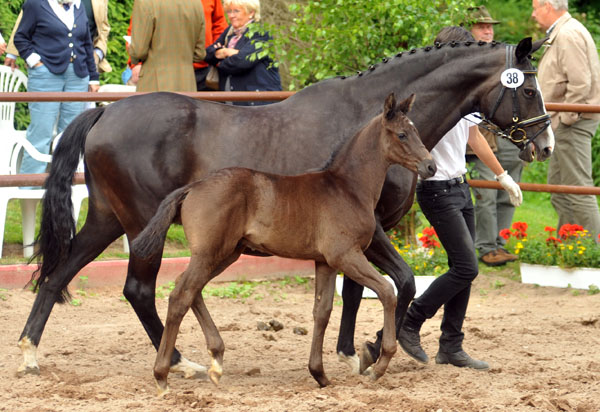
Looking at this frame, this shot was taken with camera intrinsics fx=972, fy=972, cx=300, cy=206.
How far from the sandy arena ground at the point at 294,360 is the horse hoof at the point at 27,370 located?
0.04 meters

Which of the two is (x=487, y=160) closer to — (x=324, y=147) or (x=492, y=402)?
(x=324, y=147)

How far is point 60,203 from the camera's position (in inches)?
227

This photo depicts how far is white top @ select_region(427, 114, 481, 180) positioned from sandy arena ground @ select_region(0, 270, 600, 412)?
1168 millimetres

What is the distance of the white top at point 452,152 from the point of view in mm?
5672

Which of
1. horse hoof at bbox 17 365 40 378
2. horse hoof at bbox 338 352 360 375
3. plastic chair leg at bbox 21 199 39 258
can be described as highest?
horse hoof at bbox 338 352 360 375

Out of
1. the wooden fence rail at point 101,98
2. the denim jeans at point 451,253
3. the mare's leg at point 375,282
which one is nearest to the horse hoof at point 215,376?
the mare's leg at point 375,282

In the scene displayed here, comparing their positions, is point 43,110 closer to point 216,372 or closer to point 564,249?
point 216,372

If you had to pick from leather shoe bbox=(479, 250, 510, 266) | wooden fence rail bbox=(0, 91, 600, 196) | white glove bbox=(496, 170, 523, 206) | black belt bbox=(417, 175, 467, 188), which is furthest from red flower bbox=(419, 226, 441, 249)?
black belt bbox=(417, 175, 467, 188)

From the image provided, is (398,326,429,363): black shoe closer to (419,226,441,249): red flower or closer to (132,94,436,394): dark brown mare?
(132,94,436,394): dark brown mare

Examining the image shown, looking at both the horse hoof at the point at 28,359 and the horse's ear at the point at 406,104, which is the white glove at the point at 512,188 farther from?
the horse hoof at the point at 28,359

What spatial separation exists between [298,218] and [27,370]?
1.84 metres

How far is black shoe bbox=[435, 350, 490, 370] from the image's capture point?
5887mm

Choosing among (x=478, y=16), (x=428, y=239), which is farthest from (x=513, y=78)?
(x=478, y=16)

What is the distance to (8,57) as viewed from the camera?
872cm
